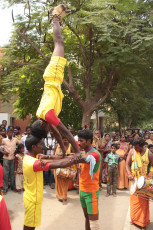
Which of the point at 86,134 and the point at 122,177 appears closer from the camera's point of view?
the point at 86,134

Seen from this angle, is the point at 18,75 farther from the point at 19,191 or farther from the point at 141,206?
the point at 141,206

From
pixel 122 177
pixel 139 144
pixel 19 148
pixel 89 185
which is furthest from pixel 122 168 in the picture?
pixel 89 185

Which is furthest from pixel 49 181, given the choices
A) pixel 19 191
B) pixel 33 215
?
pixel 33 215

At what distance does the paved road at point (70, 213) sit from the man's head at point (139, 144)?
156 centimetres

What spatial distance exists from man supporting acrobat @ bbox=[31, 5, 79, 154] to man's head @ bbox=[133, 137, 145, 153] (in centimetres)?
197

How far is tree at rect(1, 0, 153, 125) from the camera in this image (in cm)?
902

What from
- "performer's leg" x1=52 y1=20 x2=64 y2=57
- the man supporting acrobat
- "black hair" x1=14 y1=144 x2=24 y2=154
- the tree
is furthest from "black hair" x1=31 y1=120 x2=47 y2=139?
the tree

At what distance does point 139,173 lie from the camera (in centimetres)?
505

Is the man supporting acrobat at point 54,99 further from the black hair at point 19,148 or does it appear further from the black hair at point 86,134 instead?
the black hair at point 19,148

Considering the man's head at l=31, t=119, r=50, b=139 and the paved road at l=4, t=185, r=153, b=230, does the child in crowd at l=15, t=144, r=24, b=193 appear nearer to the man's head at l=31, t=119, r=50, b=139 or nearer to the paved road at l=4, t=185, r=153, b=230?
the paved road at l=4, t=185, r=153, b=230

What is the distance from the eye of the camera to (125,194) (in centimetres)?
774


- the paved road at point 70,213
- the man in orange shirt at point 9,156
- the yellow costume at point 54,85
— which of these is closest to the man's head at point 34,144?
the yellow costume at point 54,85

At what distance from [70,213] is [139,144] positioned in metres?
2.32

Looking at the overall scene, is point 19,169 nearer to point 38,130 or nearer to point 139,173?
point 139,173
